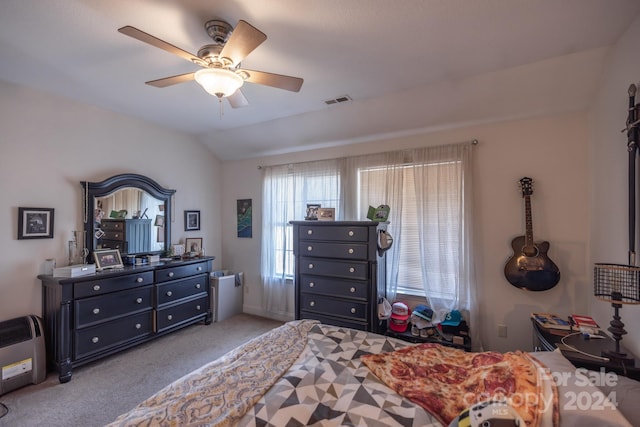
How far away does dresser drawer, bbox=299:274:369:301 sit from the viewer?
9.16 ft

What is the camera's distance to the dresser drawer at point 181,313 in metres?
3.24

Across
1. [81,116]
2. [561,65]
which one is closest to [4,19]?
[81,116]

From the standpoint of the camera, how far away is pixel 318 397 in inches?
47.3

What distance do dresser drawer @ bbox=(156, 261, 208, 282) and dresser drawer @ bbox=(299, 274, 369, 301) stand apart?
1558 mm

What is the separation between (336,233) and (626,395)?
7.16 ft

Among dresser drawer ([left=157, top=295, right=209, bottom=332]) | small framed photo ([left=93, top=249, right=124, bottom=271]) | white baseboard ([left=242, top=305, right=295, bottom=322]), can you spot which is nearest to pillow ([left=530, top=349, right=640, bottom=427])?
white baseboard ([left=242, top=305, right=295, bottom=322])

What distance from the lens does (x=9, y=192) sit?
2.52 meters

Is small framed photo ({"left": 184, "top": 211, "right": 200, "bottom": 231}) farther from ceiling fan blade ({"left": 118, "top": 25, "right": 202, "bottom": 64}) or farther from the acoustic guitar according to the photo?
the acoustic guitar

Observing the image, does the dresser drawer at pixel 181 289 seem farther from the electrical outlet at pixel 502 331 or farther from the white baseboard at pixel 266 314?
the electrical outlet at pixel 502 331

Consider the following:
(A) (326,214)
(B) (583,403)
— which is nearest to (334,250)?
(A) (326,214)

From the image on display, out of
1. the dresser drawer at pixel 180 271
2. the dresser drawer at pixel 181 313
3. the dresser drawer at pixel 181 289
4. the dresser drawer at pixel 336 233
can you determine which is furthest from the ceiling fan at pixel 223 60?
the dresser drawer at pixel 181 313

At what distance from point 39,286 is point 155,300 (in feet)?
3.34

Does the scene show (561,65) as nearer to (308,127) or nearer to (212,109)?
(308,127)

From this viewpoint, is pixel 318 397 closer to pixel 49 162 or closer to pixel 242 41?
pixel 242 41
